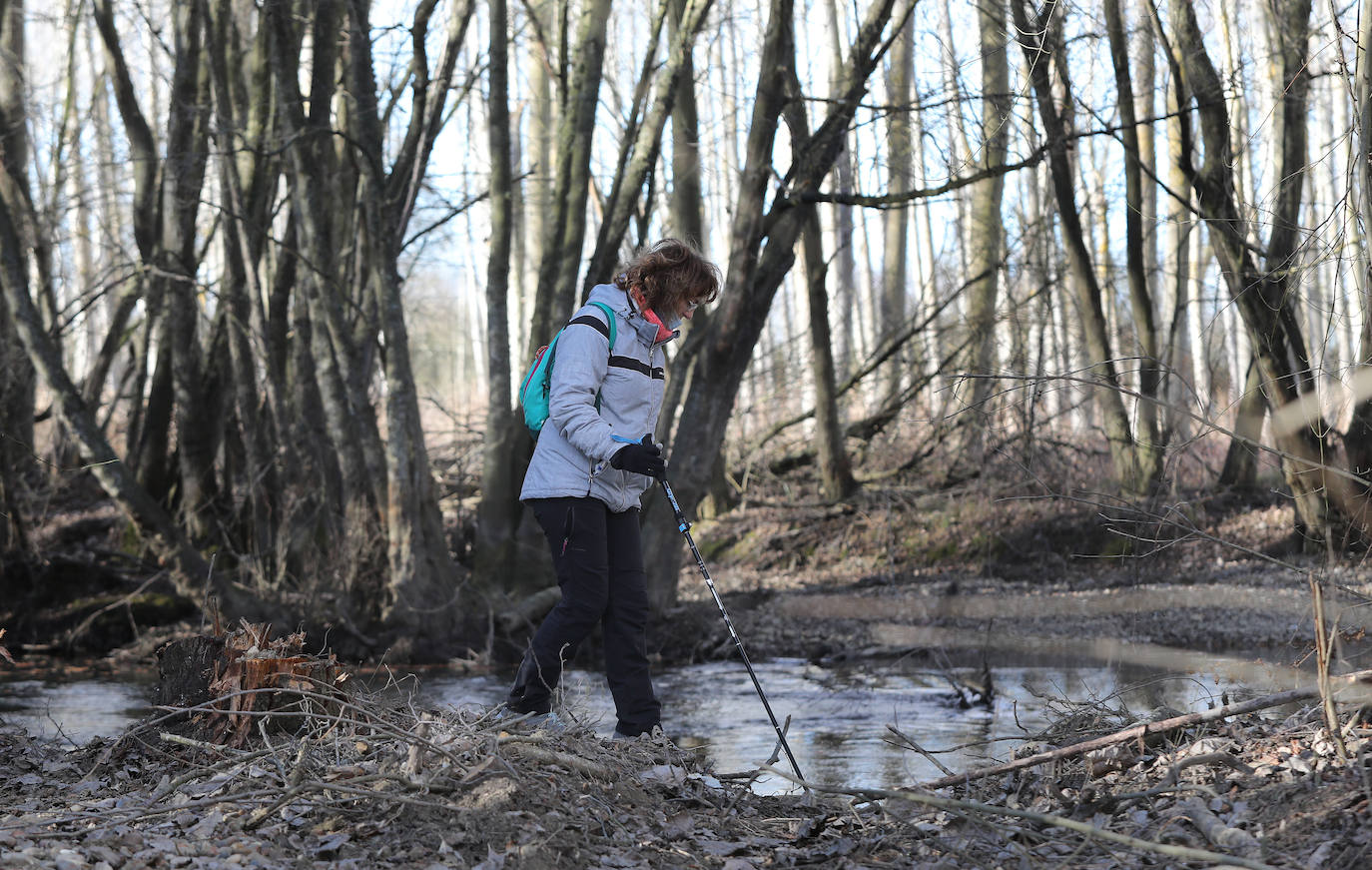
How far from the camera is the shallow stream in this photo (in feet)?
19.9

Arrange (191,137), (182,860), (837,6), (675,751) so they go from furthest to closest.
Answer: (837,6), (191,137), (675,751), (182,860)

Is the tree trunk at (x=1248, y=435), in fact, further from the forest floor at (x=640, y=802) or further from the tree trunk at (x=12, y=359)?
the tree trunk at (x=12, y=359)

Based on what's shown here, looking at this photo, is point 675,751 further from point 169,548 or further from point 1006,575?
point 1006,575

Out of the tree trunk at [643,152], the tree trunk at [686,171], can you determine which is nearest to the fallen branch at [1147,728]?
the tree trunk at [643,152]

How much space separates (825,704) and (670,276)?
3693 mm

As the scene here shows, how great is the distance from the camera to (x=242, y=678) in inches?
201

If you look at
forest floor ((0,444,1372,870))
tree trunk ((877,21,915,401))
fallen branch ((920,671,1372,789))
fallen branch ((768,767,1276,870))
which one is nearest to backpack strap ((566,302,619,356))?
forest floor ((0,444,1372,870))

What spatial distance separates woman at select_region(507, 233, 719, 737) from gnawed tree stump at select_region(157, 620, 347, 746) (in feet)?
2.66

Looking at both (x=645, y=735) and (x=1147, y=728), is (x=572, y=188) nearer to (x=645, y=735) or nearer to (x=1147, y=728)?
(x=645, y=735)

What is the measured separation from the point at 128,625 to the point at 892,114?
7.94 metres

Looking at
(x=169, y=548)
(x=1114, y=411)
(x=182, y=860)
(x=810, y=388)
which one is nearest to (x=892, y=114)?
(x=1114, y=411)

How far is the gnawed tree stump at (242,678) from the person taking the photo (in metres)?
5.06

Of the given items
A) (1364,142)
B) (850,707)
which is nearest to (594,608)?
Result: (850,707)

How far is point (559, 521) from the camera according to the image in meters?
5.18
